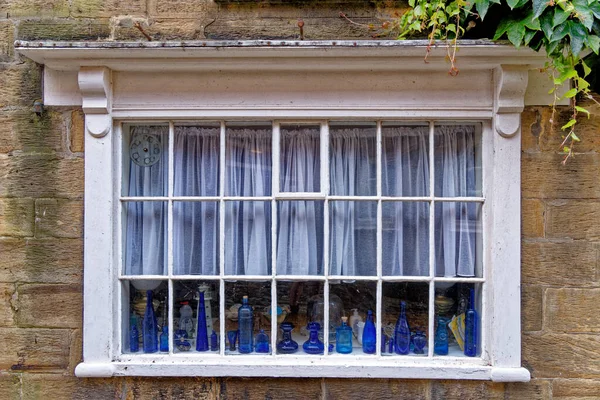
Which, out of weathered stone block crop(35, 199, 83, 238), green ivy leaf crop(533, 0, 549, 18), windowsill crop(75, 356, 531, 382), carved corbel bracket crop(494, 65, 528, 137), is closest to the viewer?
green ivy leaf crop(533, 0, 549, 18)

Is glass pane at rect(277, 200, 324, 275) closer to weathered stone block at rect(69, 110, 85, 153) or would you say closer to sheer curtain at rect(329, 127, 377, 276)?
sheer curtain at rect(329, 127, 377, 276)

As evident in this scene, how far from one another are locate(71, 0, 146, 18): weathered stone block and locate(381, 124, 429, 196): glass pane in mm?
1691

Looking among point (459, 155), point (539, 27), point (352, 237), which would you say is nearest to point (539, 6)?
point (539, 27)

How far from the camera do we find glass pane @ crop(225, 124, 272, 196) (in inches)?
123

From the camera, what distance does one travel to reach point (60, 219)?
305 centimetres

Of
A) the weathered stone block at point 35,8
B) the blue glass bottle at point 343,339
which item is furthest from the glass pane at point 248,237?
the weathered stone block at point 35,8

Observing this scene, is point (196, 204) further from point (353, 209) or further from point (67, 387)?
point (67, 387)

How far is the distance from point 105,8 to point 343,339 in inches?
98.8

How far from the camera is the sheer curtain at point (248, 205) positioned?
10.2ft

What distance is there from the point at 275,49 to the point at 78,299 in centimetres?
190

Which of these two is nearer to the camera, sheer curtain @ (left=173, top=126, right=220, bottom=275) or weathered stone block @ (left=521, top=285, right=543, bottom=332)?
weathered stone block @ (left=521, top=285, right=543, bottom=332)

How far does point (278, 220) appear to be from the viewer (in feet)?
10.2

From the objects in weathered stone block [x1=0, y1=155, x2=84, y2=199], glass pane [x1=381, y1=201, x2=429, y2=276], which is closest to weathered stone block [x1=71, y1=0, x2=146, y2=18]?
weathered stone block [x1=0, y1=155, x2=84, y2=199]

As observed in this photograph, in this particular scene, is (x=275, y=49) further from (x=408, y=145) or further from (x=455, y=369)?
(x=455, y=369)
